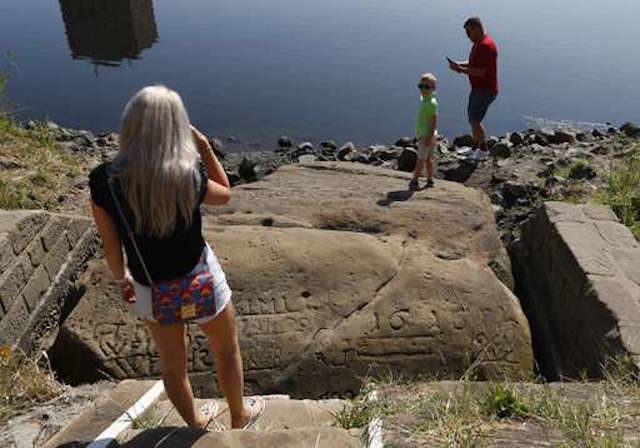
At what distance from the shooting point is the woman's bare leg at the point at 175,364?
2955mm

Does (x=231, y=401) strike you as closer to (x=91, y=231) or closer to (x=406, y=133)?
(x=91, y=231)

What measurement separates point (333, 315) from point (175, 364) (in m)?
1.71

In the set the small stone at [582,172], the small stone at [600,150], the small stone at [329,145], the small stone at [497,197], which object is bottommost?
the small stone at [329,145]

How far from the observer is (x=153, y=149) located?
259 cm

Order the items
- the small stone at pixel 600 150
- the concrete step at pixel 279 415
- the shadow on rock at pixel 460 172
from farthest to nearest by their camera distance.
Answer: the small stone at pixel 600 150 → the shadow on rock at pixel 460 172 → the concrete step at pixel 279 415

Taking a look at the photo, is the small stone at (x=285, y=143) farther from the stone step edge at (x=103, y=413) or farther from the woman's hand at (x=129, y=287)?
the woman's hand at (x=129, y=287)

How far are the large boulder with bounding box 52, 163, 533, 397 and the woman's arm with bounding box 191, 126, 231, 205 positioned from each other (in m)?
1.63

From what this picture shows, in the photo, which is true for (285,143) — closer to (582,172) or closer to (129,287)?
(582,172)

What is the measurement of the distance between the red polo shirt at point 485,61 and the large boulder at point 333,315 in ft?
12.2

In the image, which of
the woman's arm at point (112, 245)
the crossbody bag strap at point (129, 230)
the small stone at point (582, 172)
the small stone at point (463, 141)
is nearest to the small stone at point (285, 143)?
the small stone at point (463, 141)

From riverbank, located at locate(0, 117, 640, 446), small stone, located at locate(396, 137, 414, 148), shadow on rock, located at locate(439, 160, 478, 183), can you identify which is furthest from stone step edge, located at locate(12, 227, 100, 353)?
small stone, located at locate(396, 137, 414, 148)

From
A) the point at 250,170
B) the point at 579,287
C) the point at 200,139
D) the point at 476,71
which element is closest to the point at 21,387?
the point at 200,139

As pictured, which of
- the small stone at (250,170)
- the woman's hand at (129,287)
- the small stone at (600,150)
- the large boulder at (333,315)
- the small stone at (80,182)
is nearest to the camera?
the woman's hand at (129,287)

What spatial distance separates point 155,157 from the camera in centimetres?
259
